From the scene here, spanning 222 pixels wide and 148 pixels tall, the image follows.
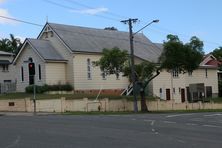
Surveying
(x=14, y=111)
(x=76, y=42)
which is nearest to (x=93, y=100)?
(x=14, y=111)

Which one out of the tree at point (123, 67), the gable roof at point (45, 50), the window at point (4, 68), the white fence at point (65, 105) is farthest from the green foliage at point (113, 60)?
the window at point (4, 68)

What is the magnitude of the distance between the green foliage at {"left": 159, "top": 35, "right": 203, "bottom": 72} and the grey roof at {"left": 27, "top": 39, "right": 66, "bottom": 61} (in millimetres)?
13287

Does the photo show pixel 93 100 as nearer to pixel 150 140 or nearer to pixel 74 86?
pixel 74 86

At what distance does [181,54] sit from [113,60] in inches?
272

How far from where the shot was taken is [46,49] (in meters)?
59.2

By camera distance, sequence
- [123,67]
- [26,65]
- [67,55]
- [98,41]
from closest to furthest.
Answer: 1. [123,67]
2. [67,55]
3. [26,65]
4. [98,41]

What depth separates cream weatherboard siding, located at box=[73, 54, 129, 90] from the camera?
59406 millimetres

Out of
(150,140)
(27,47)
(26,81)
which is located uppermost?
(27,47)

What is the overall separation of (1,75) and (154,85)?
25443 millimetres

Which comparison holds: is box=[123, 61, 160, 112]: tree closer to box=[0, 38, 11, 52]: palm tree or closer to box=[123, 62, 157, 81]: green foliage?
box=[123, 62, 157, 81]: green foliage

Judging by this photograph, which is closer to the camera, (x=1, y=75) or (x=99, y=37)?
(x=99, y=37)

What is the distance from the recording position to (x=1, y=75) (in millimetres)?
79312

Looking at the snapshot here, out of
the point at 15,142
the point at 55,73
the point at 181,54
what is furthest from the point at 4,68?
the point at 15,142

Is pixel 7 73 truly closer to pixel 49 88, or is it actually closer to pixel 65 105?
pixel 49 88
